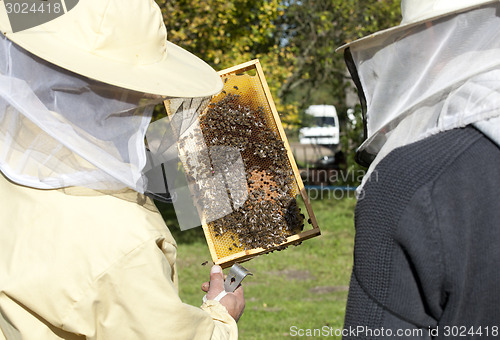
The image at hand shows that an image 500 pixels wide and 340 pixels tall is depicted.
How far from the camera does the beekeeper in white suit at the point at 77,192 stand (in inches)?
60.4

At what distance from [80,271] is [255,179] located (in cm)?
125

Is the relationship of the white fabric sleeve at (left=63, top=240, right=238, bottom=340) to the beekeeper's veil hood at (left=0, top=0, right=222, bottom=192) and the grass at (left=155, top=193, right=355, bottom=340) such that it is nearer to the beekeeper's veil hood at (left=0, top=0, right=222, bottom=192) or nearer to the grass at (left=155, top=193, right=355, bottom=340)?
the beekeeper's veil hood at (left=0, top=0, right=222, bottom=192)

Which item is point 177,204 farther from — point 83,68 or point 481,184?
point 481,184

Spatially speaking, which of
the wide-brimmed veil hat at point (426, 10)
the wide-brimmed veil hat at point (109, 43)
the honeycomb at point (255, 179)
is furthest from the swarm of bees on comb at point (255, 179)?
the wide-brimmed veil hat at point (426, 10)

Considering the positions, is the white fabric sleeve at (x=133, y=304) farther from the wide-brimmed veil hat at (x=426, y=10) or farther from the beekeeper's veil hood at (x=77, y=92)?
the wide-brimmed veil hat at (x=426, y=10)

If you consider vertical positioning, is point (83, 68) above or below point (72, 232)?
above

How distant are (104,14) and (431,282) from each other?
120cm

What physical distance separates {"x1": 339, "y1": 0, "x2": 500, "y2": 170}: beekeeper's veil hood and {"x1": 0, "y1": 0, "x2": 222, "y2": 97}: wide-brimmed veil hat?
2.00ft

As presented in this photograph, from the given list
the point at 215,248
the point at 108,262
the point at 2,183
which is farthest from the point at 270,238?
the point at 2,183

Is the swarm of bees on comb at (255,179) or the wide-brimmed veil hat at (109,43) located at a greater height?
the wide-brimmed veil hat at (109,43)

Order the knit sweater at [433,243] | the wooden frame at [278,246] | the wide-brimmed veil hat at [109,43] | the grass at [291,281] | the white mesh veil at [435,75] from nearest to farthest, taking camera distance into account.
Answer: the knit sweater at [433,243] → the white mesh veil at [435,75] → the wide-brimmed veil hat at [109,43] → the wooden frame at [278,246] → the grass at [291,281]

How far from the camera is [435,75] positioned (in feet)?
5.00

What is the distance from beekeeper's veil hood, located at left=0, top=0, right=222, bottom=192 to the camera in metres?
1.54

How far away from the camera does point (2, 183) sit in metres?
1.68
